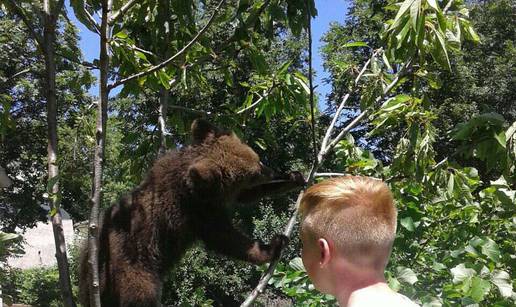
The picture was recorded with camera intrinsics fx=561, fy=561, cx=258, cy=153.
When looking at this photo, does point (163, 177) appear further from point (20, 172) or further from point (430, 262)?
point (20, 172)

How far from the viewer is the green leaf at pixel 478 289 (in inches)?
103

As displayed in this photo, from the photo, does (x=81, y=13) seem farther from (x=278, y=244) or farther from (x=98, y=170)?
(x=278, y=244)

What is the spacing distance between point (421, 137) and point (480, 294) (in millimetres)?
993

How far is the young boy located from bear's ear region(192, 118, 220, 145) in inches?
74.5

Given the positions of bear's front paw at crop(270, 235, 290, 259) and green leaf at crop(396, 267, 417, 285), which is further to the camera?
bear's front paw at crop(270, 235, 290, 259)

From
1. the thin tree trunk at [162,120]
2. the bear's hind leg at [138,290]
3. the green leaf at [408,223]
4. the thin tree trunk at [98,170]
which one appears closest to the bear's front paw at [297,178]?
the green leaf at [408,223]

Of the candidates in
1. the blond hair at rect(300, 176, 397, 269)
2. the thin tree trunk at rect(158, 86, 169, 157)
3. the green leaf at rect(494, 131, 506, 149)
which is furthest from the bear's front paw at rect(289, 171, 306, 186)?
the blond hair at rect(300, 176, 397, 269)

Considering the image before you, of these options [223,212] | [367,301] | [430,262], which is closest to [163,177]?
[223,212]

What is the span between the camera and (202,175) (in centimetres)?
338

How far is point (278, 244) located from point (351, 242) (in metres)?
1.46

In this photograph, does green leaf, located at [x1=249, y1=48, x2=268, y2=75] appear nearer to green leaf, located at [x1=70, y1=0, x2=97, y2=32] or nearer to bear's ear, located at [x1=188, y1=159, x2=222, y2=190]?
bear's ear, located at [x1=188, y1=159, x2=222, y2=190]

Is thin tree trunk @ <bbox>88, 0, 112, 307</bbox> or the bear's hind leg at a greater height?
thin tree trunk @ <bbox>88, 0, 112, 307</bbox>

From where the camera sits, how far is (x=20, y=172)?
2153 cm

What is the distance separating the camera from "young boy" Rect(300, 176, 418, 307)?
1.69m
